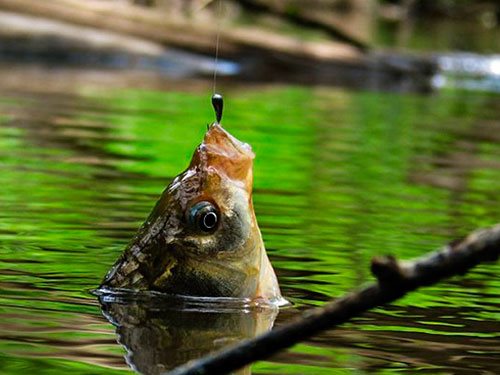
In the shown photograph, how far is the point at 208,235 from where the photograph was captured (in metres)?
4.30

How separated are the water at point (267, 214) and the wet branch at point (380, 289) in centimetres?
115

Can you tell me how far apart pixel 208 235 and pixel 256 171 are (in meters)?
A: 5.29

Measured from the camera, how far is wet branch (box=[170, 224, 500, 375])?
7.77 ft

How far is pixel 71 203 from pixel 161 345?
10.8ft

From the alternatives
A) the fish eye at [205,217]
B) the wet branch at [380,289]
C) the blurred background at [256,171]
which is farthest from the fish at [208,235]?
→ the wet branch at [380,289]

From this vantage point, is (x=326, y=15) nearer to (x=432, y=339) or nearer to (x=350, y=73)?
(x=350, y=73)

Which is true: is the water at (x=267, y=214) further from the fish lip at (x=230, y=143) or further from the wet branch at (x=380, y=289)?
the wet branch at (x=380, y=289)

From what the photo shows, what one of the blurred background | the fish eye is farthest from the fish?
the blurred background

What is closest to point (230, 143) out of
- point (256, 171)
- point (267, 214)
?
point (267, 214)

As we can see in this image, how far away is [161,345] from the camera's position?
3.94 m

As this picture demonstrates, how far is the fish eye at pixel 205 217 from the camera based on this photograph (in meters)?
4.30

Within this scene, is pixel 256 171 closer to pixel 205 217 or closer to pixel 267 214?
pixel 267 214

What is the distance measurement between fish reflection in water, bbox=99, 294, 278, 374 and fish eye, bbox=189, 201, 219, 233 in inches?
9.9

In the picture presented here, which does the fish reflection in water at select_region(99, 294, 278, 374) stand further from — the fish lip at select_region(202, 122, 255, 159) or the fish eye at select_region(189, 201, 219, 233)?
the fish lip at select_region(202, 122, 255, 159)
